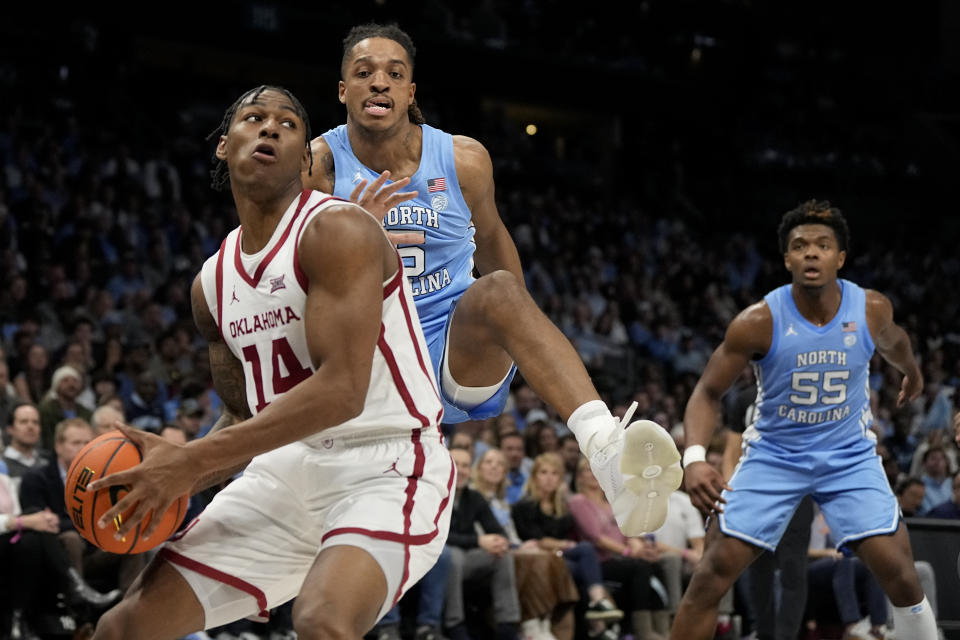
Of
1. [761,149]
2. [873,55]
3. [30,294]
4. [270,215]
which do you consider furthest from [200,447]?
[873,55]

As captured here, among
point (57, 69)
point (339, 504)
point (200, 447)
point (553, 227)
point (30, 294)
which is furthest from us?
point (553, 227)

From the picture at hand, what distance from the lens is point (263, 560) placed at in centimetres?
356

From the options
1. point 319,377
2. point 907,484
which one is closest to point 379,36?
point 319,377

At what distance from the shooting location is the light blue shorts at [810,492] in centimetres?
565

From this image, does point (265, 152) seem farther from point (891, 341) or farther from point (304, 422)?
point (891, 341)

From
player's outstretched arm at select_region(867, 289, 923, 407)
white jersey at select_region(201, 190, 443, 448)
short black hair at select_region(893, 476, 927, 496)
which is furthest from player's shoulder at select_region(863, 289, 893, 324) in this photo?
short black hair at select_region(893, 476, 927, 496)

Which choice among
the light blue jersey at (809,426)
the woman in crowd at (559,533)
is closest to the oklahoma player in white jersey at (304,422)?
the light blue jersey at (809,426)

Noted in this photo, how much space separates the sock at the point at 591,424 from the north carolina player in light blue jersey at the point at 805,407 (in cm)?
178

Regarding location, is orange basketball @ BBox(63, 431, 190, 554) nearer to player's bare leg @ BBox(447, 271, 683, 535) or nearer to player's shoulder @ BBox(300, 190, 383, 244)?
player's shoulder @ BBox(300, 190, 383, 244)

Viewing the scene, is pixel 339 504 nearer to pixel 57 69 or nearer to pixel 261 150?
pixel 261 150

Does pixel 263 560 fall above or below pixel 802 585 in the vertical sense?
above

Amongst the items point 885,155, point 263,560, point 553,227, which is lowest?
point 263,560

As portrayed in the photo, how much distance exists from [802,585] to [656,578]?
5.31ft

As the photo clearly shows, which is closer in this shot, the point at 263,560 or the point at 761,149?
the point at 263,560
